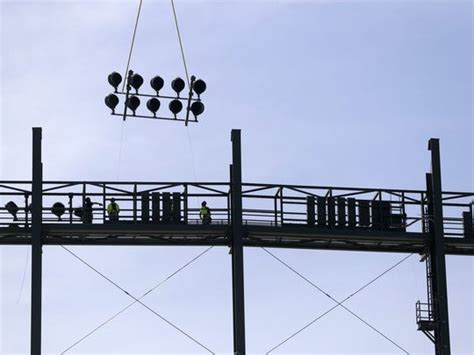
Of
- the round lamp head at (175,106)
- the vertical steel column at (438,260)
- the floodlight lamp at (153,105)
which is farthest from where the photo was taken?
the vertical steel column at (438,260)

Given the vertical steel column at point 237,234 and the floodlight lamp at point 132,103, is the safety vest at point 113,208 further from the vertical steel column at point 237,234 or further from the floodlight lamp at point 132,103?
the vertical steel column at point 237,234

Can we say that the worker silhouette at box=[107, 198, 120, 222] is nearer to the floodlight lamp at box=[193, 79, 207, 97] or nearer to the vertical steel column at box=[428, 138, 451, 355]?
the floodlight lamp at box=[193, 79, 207, 97]

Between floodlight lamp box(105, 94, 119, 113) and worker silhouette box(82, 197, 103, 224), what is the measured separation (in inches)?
135

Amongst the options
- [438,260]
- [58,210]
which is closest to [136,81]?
[58,210]

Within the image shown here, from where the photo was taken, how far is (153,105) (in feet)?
196

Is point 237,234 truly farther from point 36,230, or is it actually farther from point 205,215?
point 36,230

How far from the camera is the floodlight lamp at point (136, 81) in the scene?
5953 centimetres

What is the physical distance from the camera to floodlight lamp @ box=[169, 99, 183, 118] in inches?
2367

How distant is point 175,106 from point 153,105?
2.72 feet

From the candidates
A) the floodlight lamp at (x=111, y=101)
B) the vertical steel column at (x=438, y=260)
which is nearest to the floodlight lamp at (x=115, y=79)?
the floodlight lamp at (x=111, y=101)

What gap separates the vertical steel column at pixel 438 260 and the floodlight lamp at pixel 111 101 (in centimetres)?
1212

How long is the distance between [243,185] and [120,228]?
4.73 metres

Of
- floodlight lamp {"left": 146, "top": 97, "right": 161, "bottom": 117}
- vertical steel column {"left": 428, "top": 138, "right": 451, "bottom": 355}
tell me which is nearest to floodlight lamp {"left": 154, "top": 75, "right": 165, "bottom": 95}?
floodlight lamp {"left": 146, "top": 97, "right": 161, "bottom": 117}

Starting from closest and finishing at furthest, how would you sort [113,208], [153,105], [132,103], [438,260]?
1. [113,208]
2. [132,103]
3. [153,105]
4. [438,260]
